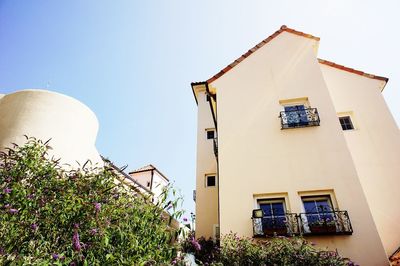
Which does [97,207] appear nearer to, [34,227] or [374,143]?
[34,227]

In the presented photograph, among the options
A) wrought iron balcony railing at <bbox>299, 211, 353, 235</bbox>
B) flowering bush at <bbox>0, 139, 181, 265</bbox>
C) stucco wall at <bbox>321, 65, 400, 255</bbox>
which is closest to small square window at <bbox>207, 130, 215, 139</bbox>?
stucco wall at <bbox>321, 65, 400, 255</bbox>

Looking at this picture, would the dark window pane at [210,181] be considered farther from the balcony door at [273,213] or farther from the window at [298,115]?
the window at [298,115]

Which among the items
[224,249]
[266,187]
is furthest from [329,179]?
[224,249]

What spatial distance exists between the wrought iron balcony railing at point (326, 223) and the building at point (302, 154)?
27mm

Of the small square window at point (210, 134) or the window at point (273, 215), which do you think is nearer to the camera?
the window at point (273, 215)

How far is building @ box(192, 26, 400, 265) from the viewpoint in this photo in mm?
7688

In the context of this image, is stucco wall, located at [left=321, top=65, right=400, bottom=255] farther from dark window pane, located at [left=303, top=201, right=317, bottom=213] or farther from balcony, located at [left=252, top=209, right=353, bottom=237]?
dark window pane, located at [left=303, top=201, right=317, bottom=213]

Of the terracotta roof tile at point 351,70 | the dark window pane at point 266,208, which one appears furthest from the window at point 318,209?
the terracotta roof tile at point 351,70

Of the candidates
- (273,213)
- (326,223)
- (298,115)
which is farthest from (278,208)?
(298,115)

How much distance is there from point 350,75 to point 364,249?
8500mm

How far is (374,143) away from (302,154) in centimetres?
370

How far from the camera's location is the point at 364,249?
22.9 feet

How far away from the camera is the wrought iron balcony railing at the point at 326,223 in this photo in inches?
288

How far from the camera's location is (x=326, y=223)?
7.50m
